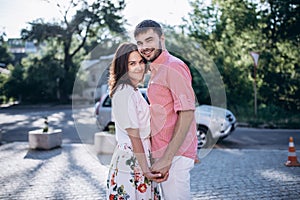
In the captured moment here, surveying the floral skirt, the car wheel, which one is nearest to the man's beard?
the floral skirt

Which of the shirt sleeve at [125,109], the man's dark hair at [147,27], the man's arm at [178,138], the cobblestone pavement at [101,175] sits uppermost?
the man's dark hair at [147,27]

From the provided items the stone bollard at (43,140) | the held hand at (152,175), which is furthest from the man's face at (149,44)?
the stone bollard at (43,140)

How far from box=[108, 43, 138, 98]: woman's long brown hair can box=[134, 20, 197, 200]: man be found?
3.5 inches

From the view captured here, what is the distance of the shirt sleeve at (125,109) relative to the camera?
2.17 m

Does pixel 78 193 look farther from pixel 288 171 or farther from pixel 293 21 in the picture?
pixel 293 21

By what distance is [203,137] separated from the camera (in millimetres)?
8281

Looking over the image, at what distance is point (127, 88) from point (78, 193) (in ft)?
9.62

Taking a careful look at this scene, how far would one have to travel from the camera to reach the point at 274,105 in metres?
15.4

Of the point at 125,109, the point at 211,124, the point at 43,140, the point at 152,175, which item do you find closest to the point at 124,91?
the point at 125,109

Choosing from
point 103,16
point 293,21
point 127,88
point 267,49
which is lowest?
point 127,88

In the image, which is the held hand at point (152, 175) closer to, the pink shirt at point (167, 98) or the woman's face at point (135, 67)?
the pink shirt at point (167, 98)

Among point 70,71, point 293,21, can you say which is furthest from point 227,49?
A: point 70,71

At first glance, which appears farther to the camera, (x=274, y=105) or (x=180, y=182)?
(x=274, y=105)

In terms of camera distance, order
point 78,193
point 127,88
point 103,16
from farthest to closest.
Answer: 1. point 103,16
2. point 78,193
3. point 127,88
